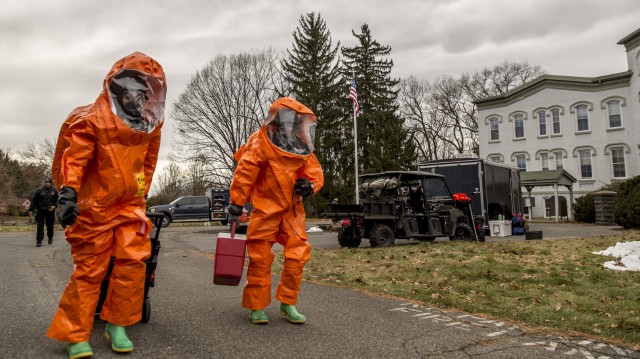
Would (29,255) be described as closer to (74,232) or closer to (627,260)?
(74,232)

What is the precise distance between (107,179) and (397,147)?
34.3 meters

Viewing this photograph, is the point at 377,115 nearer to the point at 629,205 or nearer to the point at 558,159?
the point at 558,159

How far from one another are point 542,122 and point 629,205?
20401 mm

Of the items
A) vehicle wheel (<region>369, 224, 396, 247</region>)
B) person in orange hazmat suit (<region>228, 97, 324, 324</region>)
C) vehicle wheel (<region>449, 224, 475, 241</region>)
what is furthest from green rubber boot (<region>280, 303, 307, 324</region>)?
vehicle wheel (<region>449, 224, 475, 241</region>)

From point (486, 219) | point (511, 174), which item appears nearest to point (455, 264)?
point (486, 219)

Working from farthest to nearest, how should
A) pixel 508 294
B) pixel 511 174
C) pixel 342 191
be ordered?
pixel 342 191 → pixel 511 174 → pixel 508 294

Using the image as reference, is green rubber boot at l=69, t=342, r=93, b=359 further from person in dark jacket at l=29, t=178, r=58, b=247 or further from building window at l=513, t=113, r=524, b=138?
building window at l=513, t=113, r=524, b=138

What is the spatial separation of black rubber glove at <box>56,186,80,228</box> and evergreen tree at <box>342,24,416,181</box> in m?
32.8

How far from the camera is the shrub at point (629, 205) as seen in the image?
1747 cm

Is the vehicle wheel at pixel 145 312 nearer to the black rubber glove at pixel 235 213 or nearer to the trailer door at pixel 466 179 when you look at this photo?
the black rubber glove at pixel 235 213

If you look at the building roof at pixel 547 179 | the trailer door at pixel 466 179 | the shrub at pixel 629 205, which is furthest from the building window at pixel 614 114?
the trailer door at pixel 466 179

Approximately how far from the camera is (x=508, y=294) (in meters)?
6.06

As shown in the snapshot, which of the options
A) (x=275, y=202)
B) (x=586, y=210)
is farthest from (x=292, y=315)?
(x=586, y=210)

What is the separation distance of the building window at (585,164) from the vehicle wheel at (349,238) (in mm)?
28556
